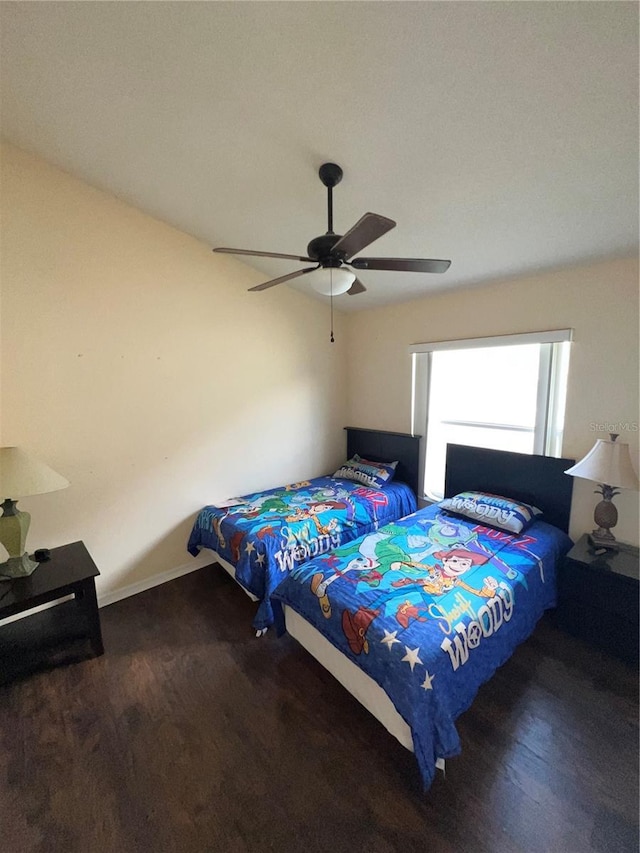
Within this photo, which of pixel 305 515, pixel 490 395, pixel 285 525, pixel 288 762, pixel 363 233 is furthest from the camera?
pixel 490 395

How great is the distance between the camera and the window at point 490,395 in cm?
253

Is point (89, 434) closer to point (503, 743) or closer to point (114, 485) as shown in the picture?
point (114, 485)

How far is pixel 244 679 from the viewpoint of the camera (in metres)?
1.86

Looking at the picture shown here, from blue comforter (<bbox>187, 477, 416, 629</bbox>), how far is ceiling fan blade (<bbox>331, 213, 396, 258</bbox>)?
1.81m

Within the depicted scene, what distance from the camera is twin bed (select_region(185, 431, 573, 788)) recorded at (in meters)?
1.33

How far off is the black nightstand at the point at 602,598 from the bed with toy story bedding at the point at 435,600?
0.11 m

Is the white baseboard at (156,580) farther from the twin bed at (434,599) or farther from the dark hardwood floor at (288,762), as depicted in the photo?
the twin bed at (434,599)

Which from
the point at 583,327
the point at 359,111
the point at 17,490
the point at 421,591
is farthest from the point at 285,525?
the point at 583,327

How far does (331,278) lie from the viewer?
168cm

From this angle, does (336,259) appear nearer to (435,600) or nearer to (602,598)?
(435,600)

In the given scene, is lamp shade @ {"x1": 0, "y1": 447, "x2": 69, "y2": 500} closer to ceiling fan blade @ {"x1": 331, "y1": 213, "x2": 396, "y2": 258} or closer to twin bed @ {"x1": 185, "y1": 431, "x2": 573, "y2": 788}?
twin bed @ {"x1": 185, "y1": 431, "x2": 573, "y2": 788}

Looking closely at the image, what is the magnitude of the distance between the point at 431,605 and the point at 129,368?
2.54m

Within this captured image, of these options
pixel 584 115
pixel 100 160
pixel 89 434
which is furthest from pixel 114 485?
pixel 584 115

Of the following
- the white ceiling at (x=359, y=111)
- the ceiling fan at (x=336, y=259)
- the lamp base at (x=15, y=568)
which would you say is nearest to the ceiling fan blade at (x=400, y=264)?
the ceiling fan at (x=336, y=259)
